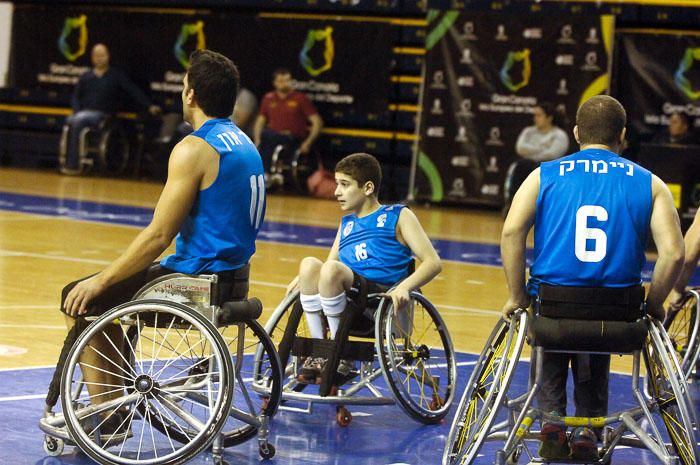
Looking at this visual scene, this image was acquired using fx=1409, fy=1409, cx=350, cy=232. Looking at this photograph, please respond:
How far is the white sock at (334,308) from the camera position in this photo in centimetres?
572

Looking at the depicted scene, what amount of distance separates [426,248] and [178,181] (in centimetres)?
156

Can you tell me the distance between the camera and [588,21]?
15.2 metres

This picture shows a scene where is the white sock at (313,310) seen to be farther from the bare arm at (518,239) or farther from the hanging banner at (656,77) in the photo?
the hanging banner at (656,77)

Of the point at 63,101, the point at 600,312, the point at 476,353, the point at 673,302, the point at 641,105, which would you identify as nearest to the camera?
the point at 600,312

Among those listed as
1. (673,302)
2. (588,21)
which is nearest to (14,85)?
(588,21)

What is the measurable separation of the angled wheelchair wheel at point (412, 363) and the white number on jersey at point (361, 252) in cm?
30

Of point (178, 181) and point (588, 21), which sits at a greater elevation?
point (588, 21)

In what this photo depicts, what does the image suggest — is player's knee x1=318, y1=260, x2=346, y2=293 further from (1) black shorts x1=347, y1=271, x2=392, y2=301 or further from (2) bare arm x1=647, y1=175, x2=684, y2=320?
(2) bare arm x1=647, y1=175, x2=684, y2=320

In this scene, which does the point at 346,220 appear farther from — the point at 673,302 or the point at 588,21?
the point at 588,21

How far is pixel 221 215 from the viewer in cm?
488

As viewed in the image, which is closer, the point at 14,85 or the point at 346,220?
the point at 346,220

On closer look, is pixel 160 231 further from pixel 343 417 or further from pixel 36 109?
pixel 36 109

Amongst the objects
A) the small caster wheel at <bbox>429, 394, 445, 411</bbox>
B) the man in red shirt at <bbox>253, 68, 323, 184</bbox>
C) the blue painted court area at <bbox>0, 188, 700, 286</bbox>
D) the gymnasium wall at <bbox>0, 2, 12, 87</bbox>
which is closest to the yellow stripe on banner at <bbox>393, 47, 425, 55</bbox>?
the man in red shirt at <bbox>253, 68, 323, 184</bbox>

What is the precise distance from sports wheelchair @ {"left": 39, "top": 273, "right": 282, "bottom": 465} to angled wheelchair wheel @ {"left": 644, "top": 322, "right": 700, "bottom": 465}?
53.2 inches
